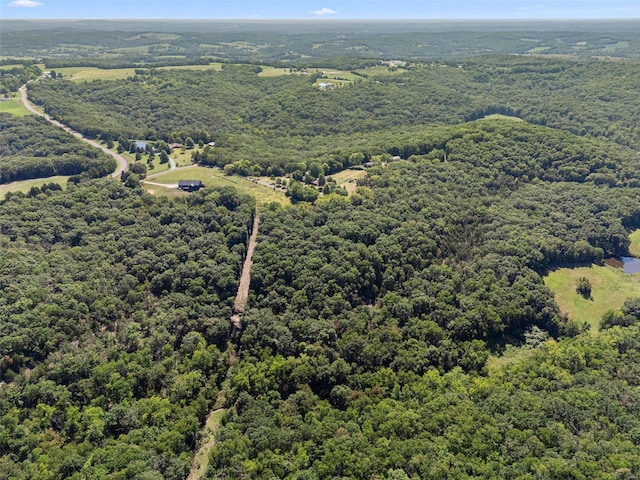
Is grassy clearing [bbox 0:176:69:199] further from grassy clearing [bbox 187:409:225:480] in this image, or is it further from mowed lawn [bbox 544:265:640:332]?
mowed lawn [bbox 544:265:640:332]

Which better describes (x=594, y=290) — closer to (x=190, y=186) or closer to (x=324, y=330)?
(x=324, y=330)

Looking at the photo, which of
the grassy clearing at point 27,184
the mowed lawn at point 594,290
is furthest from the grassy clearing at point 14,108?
the mowed lawn at point 594,290

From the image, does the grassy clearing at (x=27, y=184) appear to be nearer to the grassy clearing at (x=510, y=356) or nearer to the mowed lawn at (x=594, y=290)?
the grassy clearing at (x=510, y=356)

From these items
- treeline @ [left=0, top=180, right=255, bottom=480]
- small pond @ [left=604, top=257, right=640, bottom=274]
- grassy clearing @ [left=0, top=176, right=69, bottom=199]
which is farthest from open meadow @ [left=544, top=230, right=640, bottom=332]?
grassy clearing @ [left=0, top=176, right=69, bottom=199]

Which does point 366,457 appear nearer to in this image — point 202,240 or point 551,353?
point 551,353

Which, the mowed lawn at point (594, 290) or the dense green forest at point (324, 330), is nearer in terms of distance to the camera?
the dense green forest at point (324, 330)

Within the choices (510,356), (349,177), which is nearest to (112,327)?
(510,356)
